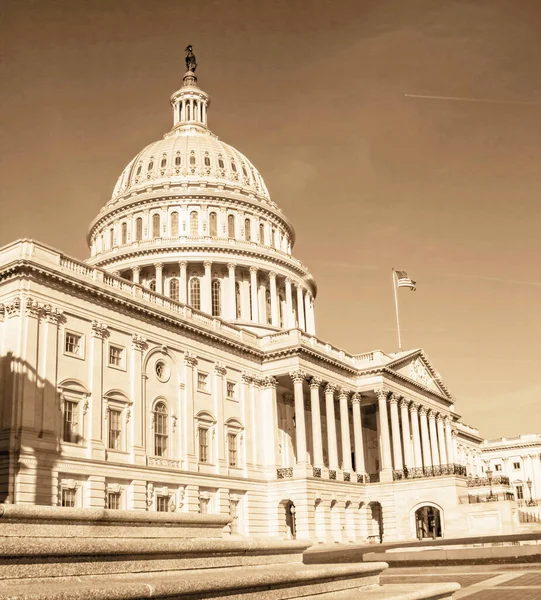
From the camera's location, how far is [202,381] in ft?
183

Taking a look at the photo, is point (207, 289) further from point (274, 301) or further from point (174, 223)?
point (174, 223)

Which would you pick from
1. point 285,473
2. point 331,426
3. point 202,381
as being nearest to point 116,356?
point 202,381

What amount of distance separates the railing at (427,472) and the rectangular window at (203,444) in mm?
21223

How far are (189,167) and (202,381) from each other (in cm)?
4294

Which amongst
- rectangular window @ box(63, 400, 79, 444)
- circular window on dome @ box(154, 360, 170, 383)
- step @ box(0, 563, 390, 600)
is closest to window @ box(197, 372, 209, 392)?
circular window on dome @ box(154, 360, 170, 383)

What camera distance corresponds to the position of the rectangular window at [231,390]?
5850 cm

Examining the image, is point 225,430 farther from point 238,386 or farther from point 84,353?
point 84,353

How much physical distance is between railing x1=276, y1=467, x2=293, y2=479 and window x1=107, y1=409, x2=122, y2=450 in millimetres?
17322

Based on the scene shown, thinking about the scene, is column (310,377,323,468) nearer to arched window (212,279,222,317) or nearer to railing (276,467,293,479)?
railing (276,467,293,479)

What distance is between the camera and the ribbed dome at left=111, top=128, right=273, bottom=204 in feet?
299

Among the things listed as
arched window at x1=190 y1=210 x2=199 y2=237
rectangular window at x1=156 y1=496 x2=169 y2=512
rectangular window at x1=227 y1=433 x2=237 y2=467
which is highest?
arched window at x1=190 y1=210 x2=199 y2=237

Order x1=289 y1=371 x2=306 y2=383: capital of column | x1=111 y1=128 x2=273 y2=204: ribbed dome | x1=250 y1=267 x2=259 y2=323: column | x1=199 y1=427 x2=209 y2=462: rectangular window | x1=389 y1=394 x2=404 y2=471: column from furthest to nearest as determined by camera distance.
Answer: x1=111 y1=128 x2=273 y2=204: ribbed dome, x1=250 y1=267 x2=259 y2=323: column, x1=389 y1=394 x2=404 y2=471: column, x1=289 y1=371 x2=306 y2=383: capital of column, x1=199 y1=427 x2=209 y2=462: rectangular window

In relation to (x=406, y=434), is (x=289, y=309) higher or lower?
higher

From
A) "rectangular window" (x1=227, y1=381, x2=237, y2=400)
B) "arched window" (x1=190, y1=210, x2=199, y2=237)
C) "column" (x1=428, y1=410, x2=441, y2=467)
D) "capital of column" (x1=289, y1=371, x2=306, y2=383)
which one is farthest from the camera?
"arched window" (x1=190, y1=210, x2=199, y2=237)
